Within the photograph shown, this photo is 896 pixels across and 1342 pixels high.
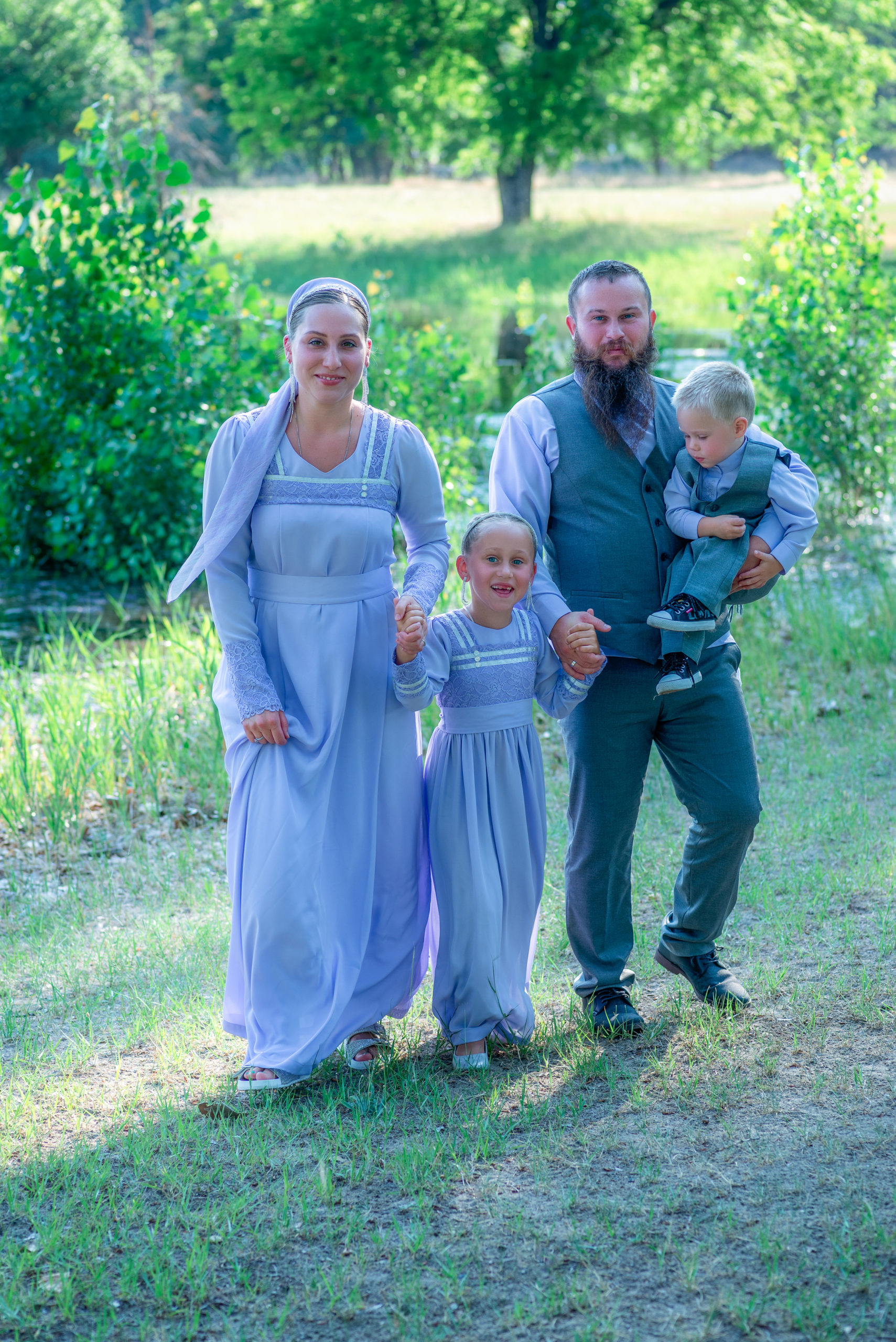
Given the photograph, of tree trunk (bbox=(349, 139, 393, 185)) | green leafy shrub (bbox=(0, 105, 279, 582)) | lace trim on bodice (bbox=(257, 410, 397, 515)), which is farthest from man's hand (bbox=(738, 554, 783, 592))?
tree trunk (bbox=(349, 139, 393, 185))

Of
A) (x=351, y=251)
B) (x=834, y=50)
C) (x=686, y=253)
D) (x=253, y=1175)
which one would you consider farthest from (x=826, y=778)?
(x=834, y=50)

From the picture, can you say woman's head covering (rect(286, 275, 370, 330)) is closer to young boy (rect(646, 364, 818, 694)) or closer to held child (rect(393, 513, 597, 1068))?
held child (rect(393, 513, 597, 1068))

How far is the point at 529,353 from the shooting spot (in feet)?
35.3

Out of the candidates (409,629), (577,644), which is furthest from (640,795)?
(409,629)

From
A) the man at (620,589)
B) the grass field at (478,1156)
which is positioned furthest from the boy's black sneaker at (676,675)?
the grass field at (478,1156)

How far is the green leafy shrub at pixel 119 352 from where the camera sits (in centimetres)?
934

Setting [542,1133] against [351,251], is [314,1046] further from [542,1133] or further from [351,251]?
[351,251]

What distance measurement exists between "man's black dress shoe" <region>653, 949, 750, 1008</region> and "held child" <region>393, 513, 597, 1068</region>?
536 mm

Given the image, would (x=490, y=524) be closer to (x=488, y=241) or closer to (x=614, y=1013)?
(x=614, y=1013)

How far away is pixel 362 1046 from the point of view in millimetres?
3865

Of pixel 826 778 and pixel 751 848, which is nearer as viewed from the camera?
pixel 751 848

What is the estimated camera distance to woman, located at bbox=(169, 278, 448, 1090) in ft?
11.8

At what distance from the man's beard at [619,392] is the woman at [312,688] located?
0.51m

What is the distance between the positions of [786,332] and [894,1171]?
8461mm
